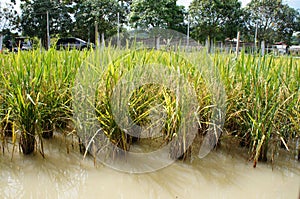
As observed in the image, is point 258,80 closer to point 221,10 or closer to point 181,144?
point 181,144

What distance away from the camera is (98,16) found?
1596 cm

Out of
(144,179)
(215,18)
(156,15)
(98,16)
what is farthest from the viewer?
(215,18)

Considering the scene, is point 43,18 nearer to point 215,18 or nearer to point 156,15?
point 156,15

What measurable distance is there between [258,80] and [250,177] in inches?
26.0

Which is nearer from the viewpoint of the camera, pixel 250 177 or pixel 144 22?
pixel 250 177

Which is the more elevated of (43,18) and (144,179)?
(43,18)

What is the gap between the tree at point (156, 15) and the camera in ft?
46.7

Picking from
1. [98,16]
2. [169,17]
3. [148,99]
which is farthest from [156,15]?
[148,99]

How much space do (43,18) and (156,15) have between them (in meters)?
7.59

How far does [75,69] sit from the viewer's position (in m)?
2.14

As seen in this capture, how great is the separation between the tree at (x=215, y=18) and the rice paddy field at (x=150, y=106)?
14.3 metres

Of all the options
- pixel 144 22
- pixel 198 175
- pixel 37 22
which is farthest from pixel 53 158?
pixel 37 22

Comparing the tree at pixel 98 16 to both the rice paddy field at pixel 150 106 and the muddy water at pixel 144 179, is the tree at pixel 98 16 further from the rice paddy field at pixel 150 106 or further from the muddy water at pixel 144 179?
the muddy water at pixel 144 179

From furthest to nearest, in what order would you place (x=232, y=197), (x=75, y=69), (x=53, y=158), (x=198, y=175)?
1. (x=75, y=69)
2. (x=53, y=158)
3. (x=198, y=175)
4. (x=232, y=197)
